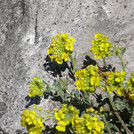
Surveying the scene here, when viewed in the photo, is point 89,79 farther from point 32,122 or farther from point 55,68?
point 55,68

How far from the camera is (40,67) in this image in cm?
246

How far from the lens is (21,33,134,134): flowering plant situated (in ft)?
5.72

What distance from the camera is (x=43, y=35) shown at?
2.70 metres

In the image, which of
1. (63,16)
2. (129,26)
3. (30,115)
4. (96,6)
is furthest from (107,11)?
(30,115)

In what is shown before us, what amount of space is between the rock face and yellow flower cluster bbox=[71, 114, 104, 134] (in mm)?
750

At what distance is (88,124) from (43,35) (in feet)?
4.43

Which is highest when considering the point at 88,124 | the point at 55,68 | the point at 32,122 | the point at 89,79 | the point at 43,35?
the point at 43,35

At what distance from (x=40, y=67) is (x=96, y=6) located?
924 mm

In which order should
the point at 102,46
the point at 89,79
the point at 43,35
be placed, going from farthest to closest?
the point at 43,35
the point at 102,46
the point at 89,79

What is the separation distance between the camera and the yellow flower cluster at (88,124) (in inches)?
64.7

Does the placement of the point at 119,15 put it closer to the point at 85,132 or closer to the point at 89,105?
the point at 89,105

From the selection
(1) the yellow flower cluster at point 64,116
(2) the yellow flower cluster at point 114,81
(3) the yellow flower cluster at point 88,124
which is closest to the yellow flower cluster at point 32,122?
(1) the yellow flower cluster at point 64,116

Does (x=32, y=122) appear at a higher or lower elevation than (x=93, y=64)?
lower

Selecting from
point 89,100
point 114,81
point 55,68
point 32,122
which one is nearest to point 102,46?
point 114,81
